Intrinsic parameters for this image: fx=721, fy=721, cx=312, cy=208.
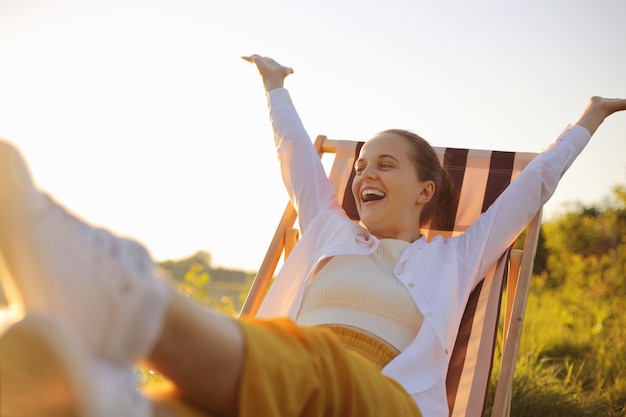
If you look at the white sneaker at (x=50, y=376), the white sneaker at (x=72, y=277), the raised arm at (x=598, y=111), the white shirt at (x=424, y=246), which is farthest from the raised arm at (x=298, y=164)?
the white sneaker at (x=50, y=376)

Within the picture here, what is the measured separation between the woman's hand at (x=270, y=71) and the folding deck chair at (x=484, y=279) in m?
0.46

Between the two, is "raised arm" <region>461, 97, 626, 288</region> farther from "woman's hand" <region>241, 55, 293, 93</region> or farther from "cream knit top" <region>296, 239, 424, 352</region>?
"woman's hand" <region>241, 55, 293, 93</region>

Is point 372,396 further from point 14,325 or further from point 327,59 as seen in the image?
point 327,59

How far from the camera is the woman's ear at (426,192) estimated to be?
9.97 ft

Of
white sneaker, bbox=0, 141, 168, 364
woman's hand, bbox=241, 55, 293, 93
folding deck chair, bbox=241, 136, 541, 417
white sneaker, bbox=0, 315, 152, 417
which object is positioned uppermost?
woman's hand, bbox=241, 55, 293, 93

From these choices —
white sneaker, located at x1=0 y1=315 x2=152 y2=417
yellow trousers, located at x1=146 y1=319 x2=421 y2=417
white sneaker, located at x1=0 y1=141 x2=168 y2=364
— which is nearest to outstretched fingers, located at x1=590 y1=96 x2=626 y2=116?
yellow trousers, located at x1=146 y1=319 x2=421 y2=417

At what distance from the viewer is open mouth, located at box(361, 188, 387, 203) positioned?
2.93 meters

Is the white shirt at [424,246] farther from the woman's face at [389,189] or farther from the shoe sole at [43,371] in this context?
the shoe sole at [43,371]

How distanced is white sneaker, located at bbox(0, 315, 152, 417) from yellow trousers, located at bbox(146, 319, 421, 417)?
26 cm

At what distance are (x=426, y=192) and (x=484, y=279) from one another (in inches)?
17.3

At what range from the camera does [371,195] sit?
2.95m

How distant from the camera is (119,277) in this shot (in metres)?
1.15

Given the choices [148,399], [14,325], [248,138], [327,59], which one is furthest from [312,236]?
[327,59]

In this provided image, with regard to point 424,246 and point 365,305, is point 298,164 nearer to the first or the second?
point 424,246
